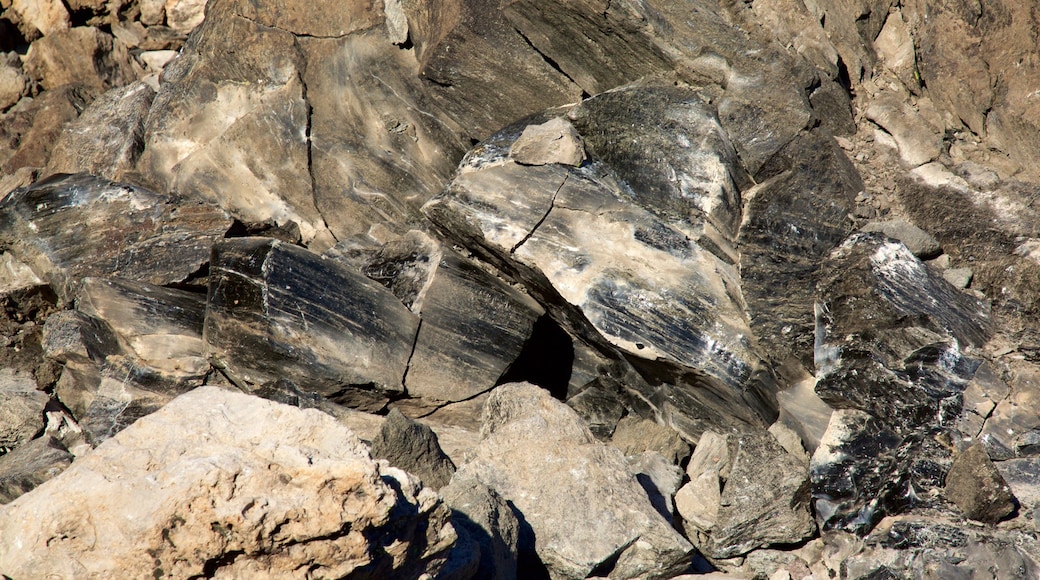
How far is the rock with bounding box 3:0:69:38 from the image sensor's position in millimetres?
5664

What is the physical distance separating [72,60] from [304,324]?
3.40 metres

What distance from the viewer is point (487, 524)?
2.79 meters

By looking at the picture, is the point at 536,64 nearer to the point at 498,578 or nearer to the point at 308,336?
the point at 308,336

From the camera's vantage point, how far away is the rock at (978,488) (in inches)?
120

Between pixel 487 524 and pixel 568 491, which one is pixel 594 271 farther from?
pixel 487 524

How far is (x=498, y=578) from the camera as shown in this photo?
2.70 m

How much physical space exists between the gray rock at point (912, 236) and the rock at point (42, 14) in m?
5.61

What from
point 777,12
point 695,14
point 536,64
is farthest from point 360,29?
point 777,12

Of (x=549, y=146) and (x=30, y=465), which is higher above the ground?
(x=549, y=146)

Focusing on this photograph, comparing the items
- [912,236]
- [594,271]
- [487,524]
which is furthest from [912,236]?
[487,524]

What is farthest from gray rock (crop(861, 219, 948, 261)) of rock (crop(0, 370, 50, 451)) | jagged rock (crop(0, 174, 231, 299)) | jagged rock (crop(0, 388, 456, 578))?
rock (crop(0, 370, 50, 451))

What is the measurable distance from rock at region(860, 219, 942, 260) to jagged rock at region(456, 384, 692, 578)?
1.70 meters

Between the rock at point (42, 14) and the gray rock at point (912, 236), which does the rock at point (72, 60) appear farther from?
the gray rock at point (912, 236)

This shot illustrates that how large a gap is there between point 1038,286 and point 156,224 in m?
4.38
